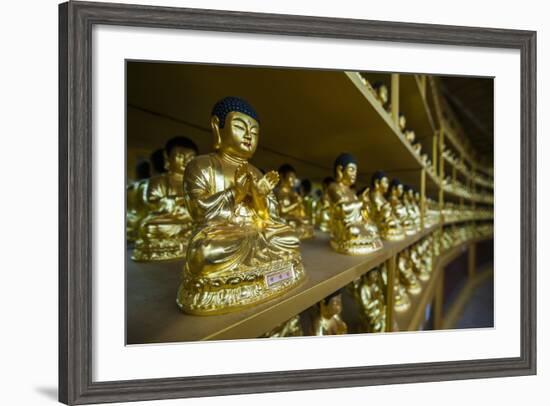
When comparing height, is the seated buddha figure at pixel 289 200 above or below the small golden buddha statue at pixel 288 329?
above

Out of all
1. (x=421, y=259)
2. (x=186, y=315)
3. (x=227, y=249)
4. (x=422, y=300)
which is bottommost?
(x=422, y=300)

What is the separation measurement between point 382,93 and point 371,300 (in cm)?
79

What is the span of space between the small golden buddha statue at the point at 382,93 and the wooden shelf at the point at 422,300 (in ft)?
1.97

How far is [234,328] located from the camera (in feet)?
1.80

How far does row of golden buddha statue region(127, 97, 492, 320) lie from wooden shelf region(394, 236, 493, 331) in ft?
1.08

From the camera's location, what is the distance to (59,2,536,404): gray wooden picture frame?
0.58 metres

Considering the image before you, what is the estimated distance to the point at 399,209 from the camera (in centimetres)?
157

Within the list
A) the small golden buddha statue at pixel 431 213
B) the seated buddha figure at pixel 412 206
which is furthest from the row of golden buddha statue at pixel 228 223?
the small golden buddha statue at pixel 431 213

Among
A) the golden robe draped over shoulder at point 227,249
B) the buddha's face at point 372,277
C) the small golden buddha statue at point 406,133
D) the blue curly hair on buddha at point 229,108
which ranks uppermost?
the small golden buddha statue at point 406,133

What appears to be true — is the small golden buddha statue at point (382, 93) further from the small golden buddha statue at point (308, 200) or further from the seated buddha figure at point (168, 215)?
the seated buddha figure at point (168, 215)

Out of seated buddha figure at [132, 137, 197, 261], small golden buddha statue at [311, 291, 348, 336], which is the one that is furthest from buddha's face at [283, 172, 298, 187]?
small golden buddha statue at [311, 291, 348, 336]

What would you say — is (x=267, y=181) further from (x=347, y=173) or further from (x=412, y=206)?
(x=412, y=206)

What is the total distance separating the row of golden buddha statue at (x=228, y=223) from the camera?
558mm

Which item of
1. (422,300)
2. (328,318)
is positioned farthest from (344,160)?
(422,300)
